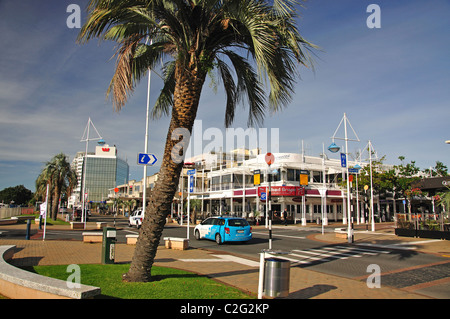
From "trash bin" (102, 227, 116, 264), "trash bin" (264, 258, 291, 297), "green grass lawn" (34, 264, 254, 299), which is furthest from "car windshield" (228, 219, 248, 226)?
"trash bin" (264, 258, 291, 297)

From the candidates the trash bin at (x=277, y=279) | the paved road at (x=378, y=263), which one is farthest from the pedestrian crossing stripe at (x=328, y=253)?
the trash bin at (x=277, y=279)

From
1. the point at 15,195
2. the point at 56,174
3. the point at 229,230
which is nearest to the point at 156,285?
the point at 229,230

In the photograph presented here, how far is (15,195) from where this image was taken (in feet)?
350

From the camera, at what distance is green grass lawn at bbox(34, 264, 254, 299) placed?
6430mm

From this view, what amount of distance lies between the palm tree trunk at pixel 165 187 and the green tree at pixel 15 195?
120 meters

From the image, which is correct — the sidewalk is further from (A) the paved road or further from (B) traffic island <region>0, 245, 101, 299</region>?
(B) traffic island <region>0, 245, 101, 299</region>

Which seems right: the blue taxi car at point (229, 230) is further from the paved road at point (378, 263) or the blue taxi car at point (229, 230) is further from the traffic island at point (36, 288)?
the traffic island at point (36, 288)

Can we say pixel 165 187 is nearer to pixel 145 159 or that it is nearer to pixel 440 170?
pixel 145 159

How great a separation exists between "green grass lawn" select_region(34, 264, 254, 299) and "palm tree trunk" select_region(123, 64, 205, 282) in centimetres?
42

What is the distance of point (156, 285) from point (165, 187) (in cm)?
210
